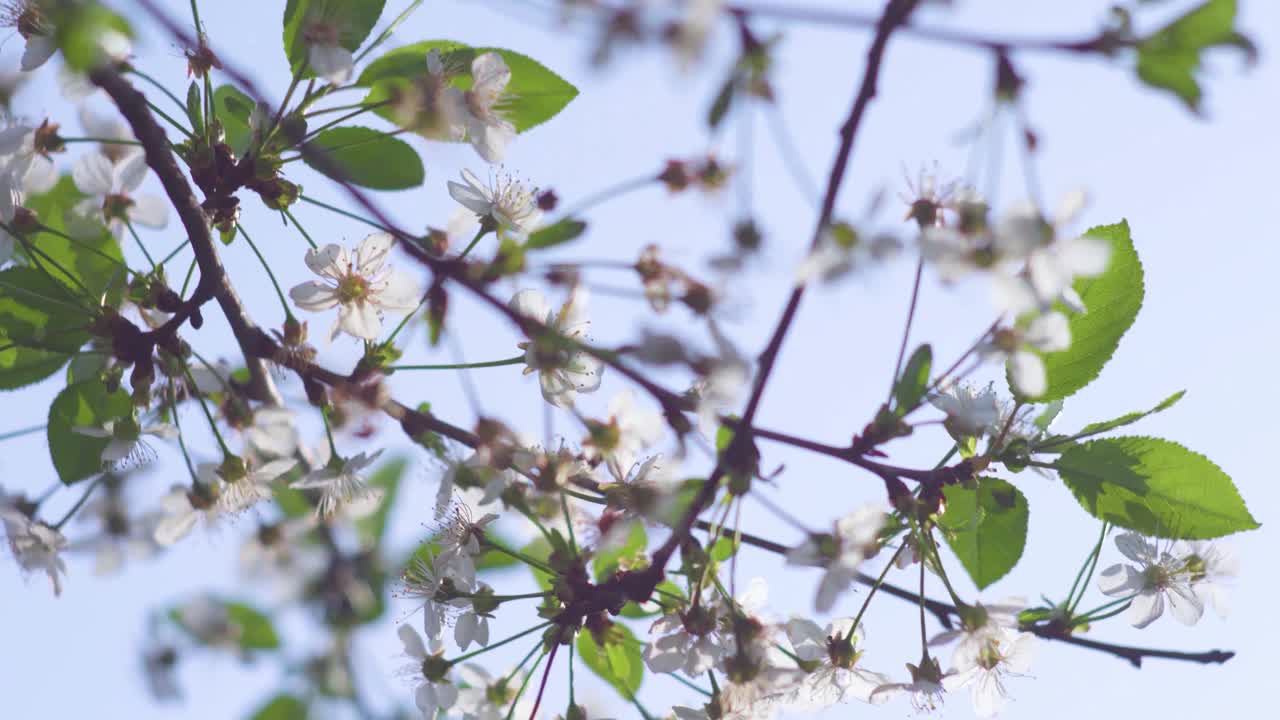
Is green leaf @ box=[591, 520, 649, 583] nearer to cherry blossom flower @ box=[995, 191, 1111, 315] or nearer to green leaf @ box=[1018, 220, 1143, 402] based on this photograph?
green leaf @ box=[1018, 220, 1143, 402]

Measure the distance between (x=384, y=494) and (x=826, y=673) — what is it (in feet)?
3.08

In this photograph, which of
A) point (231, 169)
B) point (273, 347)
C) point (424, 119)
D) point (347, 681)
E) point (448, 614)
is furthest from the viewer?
point (448, 614)

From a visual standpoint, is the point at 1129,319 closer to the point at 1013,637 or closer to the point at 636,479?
the point at 1013,637

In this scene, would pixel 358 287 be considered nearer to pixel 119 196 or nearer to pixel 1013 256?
pixel 119 196

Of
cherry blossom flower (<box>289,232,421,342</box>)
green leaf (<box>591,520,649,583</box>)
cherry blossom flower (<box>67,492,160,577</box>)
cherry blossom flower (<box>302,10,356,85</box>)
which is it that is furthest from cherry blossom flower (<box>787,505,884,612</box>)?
cherry blossom flower (<box>67,492,160,577</box>)

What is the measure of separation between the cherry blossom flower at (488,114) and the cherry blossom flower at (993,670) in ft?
4.36

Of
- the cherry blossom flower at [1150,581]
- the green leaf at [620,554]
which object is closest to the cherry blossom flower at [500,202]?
the green leaf at [620,554]

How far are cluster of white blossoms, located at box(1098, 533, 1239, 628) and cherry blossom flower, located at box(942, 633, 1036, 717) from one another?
20 centimetres

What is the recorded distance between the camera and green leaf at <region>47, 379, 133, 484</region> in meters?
2.30

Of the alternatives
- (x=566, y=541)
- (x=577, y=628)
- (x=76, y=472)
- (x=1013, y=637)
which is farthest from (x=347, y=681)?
(x=1013, y=637)

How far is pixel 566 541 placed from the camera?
1926 mm

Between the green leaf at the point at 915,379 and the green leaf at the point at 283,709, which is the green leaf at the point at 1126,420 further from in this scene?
the green leaf at the point at 283,709

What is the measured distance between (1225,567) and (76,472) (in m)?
2.38

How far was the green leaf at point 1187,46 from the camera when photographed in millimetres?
1355
